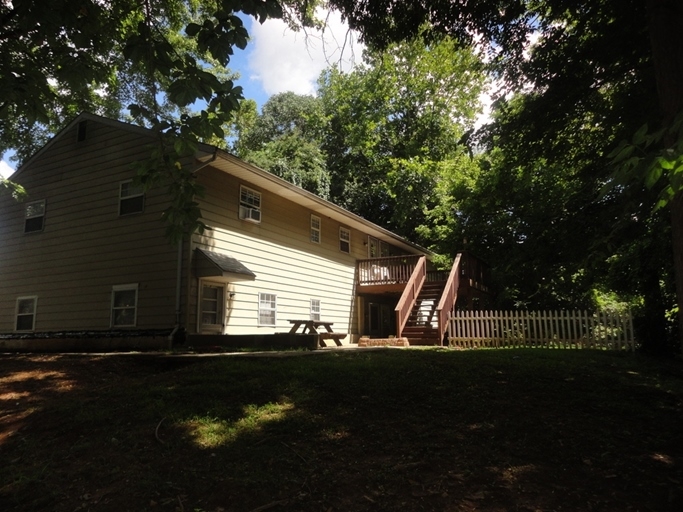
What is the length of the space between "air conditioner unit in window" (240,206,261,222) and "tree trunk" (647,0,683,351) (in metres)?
10.9

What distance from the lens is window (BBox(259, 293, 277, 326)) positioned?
1462 centimetres

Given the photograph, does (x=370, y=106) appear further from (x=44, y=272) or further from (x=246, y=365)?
(x=246, y=365)

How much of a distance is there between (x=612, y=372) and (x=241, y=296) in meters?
9.55

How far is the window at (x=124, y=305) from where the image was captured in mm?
13109

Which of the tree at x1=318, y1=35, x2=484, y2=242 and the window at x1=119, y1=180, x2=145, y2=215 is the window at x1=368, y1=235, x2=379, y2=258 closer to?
the tree at x1=318, y1=35, x2=484, y2=242

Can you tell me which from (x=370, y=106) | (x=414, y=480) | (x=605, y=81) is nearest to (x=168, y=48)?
(x=414, y=480)

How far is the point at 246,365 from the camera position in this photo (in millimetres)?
7711

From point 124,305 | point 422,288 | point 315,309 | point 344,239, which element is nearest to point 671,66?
point 124,305

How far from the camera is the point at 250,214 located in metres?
14.4

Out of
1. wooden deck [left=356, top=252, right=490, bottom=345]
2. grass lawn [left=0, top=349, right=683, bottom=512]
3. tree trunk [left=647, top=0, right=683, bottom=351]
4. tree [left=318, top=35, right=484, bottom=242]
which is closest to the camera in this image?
grass lawn [left=0, top=349, right=683, bottom=512]

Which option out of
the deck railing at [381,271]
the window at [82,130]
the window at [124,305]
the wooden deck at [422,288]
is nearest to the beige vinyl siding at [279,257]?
the deck railing at [381,271]

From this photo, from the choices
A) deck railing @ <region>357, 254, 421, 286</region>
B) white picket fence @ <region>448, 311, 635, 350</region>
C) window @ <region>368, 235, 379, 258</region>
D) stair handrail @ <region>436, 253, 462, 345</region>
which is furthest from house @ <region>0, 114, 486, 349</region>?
window @ <region>368, 235, 379, 258</region>

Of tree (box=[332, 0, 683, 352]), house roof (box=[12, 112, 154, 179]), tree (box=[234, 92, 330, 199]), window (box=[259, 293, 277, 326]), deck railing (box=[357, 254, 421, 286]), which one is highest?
tree (box=[234, 92, 330, 199])

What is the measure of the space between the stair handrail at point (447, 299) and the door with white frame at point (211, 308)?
6.79m
